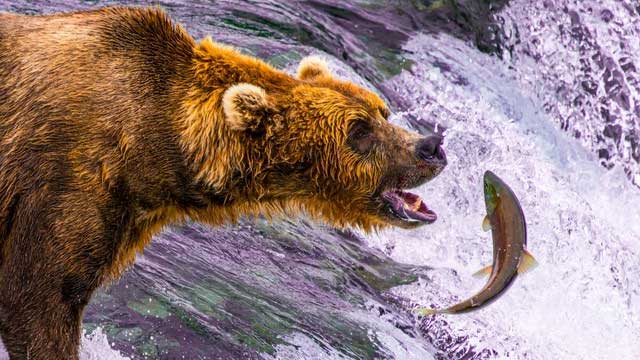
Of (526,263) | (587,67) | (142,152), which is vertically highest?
(142,152)

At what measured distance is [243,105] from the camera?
450 cm

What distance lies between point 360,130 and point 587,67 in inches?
262

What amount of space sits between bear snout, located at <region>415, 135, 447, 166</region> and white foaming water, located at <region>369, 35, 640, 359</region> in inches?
81.0

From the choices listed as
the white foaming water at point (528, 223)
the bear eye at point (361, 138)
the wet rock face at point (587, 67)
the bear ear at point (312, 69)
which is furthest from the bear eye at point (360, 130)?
the wet rock face at point (587, 67)

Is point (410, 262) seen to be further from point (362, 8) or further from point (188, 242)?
point (362, 8)

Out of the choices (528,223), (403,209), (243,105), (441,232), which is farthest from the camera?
(528,223)

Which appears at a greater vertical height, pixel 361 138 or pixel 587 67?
pixel 361 138

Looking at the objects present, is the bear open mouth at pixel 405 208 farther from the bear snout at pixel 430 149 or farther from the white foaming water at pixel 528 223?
the white foaming water at pixel 528 223

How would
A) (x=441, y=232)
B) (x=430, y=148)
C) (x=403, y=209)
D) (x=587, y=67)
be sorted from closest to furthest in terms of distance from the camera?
(x=430, y=148) < (x=403, y=209) < (x=441, y=232) < (x=587, y=67)

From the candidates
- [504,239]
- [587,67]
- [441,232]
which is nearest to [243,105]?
[504,239]

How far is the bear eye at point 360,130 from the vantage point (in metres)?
4.74

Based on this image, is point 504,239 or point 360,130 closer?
point 360,130

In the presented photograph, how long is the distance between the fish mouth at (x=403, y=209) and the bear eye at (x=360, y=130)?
26 cm

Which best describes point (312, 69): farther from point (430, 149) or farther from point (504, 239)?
point (504, 239)
